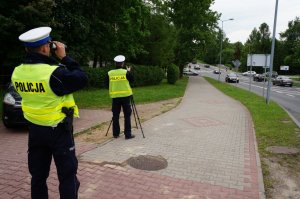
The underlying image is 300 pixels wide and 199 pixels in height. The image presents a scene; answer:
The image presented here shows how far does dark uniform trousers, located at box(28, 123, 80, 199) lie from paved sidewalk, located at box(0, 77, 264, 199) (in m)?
1.03

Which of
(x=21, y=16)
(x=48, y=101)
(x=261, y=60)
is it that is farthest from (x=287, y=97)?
(x=48, y=101)

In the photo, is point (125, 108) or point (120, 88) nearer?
point (120, 88)

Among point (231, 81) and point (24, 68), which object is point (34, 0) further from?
A: point (231, 81)

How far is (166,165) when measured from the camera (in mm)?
6242

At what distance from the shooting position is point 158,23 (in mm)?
31219

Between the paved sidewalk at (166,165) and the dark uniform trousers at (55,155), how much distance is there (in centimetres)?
103

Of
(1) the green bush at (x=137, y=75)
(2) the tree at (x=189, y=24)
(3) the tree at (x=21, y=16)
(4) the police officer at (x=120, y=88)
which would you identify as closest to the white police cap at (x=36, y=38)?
(4) the police officer at (x=120, y=88)

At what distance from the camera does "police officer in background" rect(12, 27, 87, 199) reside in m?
3.35

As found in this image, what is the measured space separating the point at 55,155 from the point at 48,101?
58cm

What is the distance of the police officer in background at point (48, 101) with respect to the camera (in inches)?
132

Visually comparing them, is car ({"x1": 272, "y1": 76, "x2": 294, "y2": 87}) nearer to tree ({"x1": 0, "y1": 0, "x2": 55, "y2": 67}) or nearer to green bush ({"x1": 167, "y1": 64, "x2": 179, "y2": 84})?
green bush ({"x1": 167, "y1": 64, "x2": 179, "y2": 84})

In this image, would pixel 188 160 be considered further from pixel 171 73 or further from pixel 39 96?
pixel 171 73

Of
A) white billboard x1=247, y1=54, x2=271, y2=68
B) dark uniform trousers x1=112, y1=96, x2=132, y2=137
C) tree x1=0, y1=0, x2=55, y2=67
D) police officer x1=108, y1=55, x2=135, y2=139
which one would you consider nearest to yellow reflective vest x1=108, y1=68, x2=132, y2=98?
police officer x1=108, y1=55, x2=135, y2=139

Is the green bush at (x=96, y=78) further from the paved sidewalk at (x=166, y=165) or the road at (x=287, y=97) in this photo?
the paved sidewalk at (x=166, y=165)
